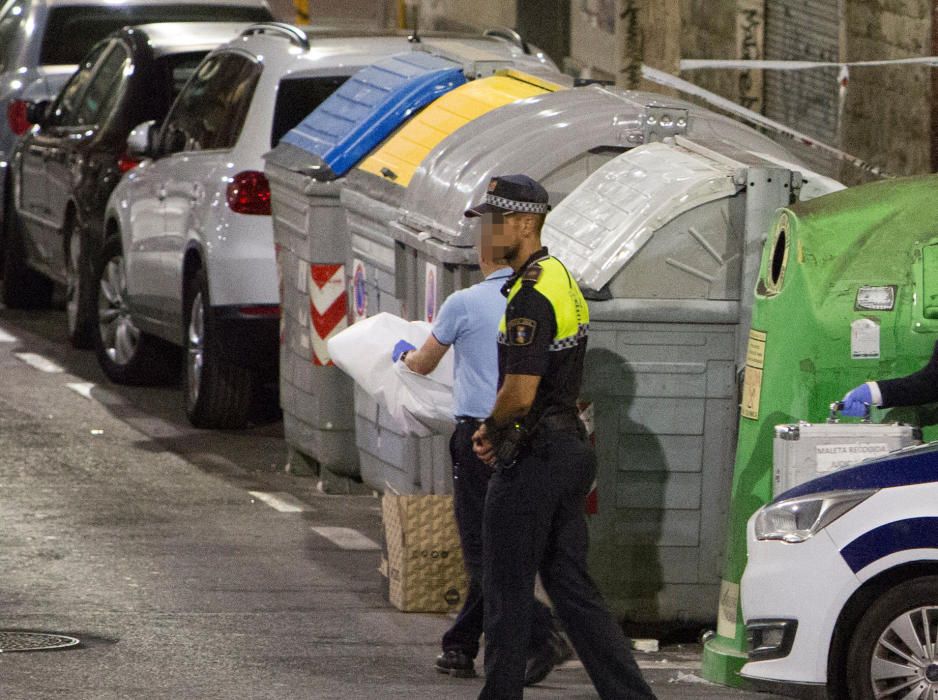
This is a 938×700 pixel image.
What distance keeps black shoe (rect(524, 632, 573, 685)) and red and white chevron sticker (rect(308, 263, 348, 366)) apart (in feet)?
11.5

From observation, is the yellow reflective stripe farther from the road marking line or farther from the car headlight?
the road marking line

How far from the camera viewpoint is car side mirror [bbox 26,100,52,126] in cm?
1578

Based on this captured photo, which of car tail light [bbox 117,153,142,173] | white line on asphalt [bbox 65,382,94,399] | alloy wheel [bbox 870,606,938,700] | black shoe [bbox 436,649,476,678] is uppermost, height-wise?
car tail light [bbox 117,153,142,173]

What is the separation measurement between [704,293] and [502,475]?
5.05 feet

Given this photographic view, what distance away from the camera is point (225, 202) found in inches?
481

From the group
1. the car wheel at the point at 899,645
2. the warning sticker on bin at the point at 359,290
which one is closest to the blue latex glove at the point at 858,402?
the car wheel at the point at 899,645

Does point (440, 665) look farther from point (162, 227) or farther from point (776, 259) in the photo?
point (162, 227)

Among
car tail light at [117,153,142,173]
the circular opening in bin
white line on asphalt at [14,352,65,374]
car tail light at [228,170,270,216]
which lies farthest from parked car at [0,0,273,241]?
the circular opening in bin

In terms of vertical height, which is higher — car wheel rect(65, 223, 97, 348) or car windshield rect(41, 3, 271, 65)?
car windshield rect(41, 3, 271, 65)

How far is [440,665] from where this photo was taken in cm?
802

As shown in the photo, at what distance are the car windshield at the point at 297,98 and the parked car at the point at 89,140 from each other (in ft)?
7.41

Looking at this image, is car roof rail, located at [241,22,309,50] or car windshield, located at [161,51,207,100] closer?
car roof rail, located at [241,22,309,50]

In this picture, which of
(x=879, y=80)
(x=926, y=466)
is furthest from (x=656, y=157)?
(x=879, y=80)

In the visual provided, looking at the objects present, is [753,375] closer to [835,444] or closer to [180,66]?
[835,444]
